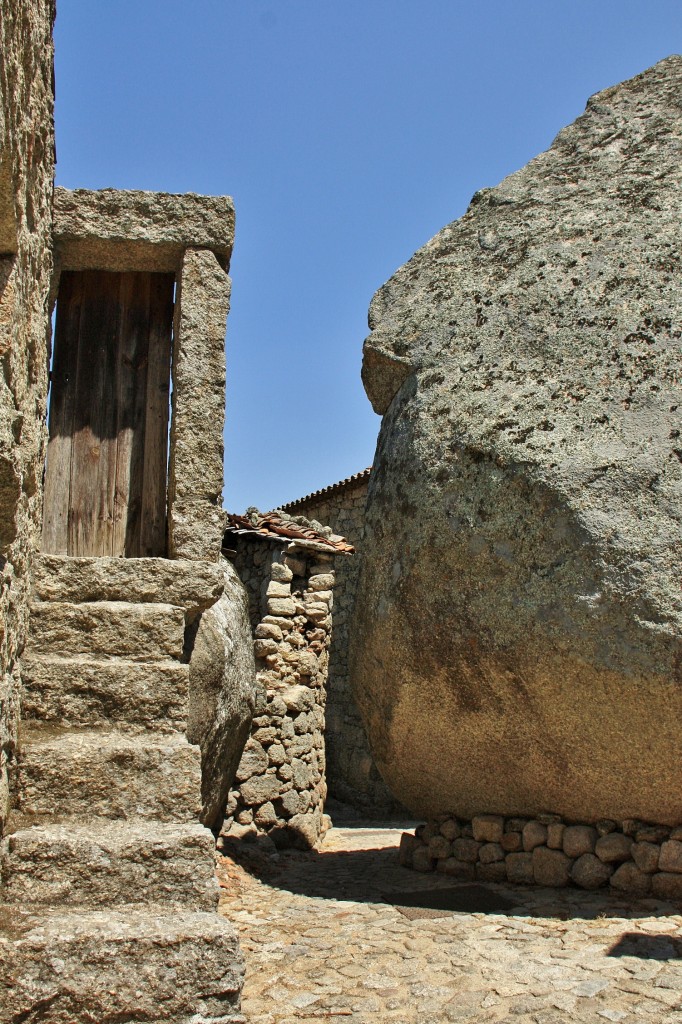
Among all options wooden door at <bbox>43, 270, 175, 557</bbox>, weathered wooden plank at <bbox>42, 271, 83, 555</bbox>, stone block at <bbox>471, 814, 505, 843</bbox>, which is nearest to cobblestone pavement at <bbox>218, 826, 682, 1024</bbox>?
stone block at <bbox>471, 814, 505, 843</bbox>

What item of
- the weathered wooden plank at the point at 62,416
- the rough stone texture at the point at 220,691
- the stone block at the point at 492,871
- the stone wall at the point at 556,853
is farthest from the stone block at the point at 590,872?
the weathered wooden plank at the point at 62,416

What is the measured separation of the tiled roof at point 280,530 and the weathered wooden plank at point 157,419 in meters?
4.05

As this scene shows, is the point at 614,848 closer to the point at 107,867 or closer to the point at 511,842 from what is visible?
the point at 511,842

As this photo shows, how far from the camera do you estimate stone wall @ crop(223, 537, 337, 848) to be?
7258 mm

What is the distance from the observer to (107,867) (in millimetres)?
2547

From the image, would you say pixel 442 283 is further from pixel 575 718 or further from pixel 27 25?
pixel 27 25

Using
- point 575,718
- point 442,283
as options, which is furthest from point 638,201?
point 575,718

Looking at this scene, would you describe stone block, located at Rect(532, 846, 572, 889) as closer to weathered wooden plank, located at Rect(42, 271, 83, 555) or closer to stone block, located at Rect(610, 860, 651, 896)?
stone block, located at Rect(610, 860, 651, 896)

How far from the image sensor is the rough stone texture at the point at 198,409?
360 cm

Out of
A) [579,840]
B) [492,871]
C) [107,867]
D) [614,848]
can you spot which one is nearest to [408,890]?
[492,871]

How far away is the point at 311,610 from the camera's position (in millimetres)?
8258

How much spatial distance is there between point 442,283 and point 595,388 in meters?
1.40

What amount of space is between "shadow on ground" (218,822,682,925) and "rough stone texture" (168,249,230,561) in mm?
2370

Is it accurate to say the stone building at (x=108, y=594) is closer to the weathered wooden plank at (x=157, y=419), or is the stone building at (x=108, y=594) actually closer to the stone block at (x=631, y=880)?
the weathered wooden plank at (x=157, y=419)
